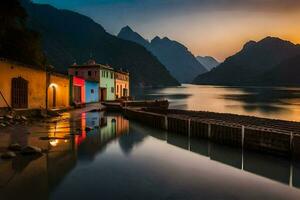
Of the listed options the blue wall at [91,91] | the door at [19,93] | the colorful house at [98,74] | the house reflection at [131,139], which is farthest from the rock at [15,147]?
the colorful house at [98,74]

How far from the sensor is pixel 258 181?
→ 1448 cm

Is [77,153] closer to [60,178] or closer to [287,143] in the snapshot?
[60,178]

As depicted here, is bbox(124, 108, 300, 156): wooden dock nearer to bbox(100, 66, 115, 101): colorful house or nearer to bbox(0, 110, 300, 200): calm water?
bbox(0, 110, 300, 200): calm water

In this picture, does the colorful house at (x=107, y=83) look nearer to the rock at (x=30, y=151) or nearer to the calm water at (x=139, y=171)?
the calm water at (x=139, y=171)

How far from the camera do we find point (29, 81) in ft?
109

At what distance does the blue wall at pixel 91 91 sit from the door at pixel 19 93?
25226 millimetres

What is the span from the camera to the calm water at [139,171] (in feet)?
40.0

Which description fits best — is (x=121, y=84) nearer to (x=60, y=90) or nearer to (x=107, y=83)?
(x=107, y=83)

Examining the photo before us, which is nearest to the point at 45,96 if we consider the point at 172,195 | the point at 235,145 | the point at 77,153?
the point at 77,153

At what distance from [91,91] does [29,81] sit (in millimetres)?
27850

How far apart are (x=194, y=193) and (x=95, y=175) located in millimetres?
4856

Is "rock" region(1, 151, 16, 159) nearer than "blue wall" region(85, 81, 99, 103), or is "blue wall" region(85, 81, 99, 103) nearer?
"rock" region(1, 151, 16, 159)

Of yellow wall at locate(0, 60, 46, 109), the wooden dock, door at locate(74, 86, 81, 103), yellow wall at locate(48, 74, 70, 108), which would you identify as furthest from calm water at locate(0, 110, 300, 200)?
door at locate(74, 86, 81, 103)

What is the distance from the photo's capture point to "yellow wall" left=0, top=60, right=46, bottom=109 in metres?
29.0
